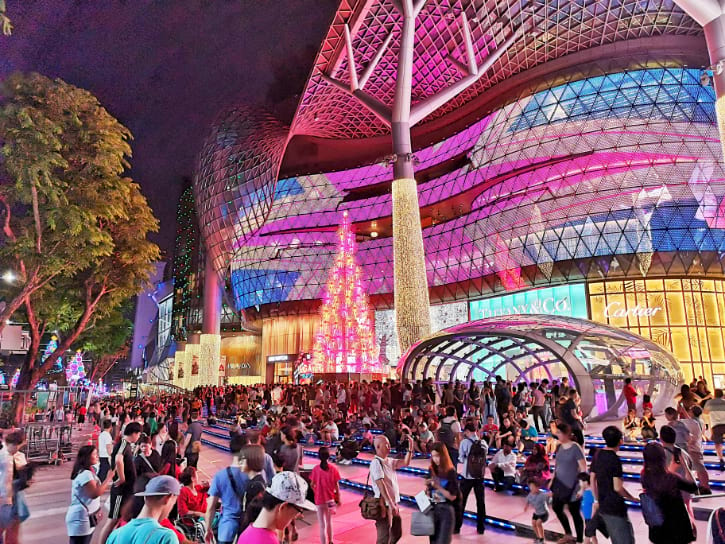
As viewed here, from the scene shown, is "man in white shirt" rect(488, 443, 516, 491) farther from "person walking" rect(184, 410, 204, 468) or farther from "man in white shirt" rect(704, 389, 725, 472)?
"person walking" rect(184, 410, 204, 468)

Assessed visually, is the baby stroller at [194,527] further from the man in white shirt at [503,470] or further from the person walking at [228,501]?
the man in white shirt at [503,470]

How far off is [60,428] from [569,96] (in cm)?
3906

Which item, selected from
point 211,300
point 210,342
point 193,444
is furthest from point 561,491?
point 211,300

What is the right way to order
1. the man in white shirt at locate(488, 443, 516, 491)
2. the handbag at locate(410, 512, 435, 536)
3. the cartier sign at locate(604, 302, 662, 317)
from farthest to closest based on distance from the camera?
the cartier sign at locate(604, 302, 662, 317), the man in white shirt at locate(488, 443, 516, 491), the handbag at locate(410, 512, 435, 536)

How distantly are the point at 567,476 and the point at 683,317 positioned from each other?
32022 mm

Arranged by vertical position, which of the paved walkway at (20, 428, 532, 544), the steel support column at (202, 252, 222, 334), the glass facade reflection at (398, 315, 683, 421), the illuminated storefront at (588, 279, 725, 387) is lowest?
the paved walkway at (20, 428, 532, 544)

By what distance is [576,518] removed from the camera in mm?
6066

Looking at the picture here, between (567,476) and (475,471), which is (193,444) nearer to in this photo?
(475,471)

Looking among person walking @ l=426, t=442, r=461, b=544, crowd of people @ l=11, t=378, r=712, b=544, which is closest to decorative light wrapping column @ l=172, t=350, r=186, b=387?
crowd of people @ l=11, t=378, r=712, b=544

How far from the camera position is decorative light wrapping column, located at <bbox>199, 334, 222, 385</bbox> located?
54.3 m

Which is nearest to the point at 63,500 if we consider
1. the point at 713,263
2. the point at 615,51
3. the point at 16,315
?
the point at 16,315

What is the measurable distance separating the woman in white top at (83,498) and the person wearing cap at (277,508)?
11.6ft

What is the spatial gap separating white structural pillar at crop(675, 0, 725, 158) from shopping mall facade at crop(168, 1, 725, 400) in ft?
54.1

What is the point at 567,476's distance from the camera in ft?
19.3
